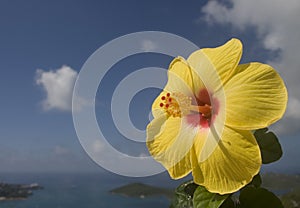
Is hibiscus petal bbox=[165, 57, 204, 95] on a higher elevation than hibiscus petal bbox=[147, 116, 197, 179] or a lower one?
higher

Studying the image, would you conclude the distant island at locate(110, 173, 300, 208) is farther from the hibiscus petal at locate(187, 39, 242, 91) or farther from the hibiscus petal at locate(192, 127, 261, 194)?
the hibiscus petal at locate(187, 39, 242, 91)

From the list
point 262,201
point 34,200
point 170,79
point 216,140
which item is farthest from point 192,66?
point 34,200

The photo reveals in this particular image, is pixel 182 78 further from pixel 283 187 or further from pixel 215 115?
pixel 283 187

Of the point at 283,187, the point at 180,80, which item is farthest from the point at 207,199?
the point at 283,187

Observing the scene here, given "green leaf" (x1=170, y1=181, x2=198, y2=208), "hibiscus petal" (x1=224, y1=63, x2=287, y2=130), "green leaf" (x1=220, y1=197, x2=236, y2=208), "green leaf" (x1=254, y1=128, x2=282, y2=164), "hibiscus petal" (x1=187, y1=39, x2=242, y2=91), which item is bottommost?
"green leaf" (x1=220, y1=197, x2=236, y2=208)

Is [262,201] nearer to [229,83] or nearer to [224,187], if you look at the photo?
[224,187]

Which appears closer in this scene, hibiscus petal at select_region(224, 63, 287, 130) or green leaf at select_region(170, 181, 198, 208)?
hibiscus petal at select_region(224, 63, 287, 130)

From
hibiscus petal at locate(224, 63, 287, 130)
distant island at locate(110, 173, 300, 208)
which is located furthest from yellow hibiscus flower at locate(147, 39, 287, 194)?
distant island at locate(110, 173, 300, 208)
